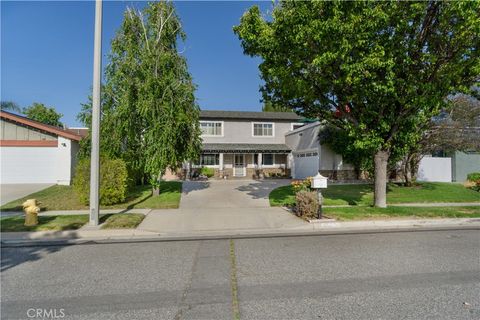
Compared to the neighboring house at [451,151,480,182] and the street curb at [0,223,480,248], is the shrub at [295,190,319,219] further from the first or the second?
the neighboring house at [451,151,480,182]

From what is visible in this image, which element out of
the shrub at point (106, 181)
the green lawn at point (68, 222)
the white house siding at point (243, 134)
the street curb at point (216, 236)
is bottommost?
the street curb at point (216, 236)

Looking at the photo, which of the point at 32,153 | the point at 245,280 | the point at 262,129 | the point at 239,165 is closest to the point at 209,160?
the point at 239,165

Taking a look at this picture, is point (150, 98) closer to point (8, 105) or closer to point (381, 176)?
point (381, 176)

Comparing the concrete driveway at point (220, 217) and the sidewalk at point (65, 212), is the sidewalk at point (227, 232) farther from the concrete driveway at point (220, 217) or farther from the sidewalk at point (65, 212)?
the sidewalk at point (65, 212)

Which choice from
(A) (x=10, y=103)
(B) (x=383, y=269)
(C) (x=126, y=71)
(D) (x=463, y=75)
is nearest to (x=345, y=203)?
(D) (x=463, y=75)

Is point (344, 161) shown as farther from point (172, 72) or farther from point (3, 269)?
point (3, 269)

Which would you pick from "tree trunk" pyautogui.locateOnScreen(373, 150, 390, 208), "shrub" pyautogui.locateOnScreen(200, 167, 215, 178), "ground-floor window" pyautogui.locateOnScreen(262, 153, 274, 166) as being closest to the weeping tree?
"tree trunk" pyautogui.locateOnScreen(373, 150, 390, 208)

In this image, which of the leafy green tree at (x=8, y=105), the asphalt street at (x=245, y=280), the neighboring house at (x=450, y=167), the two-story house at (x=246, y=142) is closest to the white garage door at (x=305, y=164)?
the two-story house at (x=246, y=142)

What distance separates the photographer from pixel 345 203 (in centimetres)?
1304

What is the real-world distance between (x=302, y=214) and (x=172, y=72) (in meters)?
8.87

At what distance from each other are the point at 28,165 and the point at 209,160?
43.6 feet

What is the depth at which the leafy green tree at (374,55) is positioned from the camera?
891 centimetres

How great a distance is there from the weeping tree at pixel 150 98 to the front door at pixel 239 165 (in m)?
12.2

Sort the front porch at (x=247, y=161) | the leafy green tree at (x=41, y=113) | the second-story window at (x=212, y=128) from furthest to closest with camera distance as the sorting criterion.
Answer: the leafy green tree at (x=41, y=113) → the second-story window at (x=212, y=128) → the front porch at (x=247, y=161)
